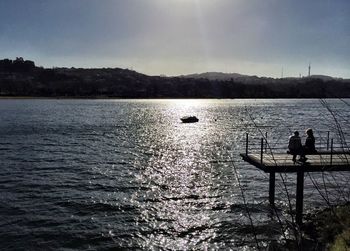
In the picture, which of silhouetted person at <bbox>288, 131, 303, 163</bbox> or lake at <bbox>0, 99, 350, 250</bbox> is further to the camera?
silhouetted person at <bbox>288, 131, 303, 163</bbox>

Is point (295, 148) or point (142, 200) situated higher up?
point (295, 148)

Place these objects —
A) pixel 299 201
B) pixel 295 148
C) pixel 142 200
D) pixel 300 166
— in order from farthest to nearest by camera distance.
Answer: pixel 142 200 → pixel 295 148 → pixel 299 201 → pixel 300 166

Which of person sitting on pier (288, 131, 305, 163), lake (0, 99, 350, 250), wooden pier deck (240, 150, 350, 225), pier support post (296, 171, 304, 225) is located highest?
person sitting on pier (288, 131, 305, 163)

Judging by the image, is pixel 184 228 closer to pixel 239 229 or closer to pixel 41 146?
pixel 239 229

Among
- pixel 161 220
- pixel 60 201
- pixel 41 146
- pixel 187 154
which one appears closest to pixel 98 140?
pixel 41 146

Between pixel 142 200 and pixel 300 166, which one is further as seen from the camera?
pixel 142 200

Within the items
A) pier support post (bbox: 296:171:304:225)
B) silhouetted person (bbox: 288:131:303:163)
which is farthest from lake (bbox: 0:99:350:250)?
silhouetted person (bbox: 288:131:303:163)

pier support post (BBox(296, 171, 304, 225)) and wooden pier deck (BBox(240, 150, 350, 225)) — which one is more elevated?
wooden pier deck (BBox(240, 150, 350, 225))

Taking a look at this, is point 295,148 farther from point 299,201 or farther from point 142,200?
point 142,200

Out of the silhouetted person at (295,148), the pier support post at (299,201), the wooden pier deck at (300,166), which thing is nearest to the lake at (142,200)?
the pier support post at (299,201)

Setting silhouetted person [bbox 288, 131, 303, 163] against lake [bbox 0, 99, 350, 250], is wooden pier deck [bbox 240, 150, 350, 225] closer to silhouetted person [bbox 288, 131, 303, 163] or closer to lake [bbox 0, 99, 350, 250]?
silhouetted person [bbox 288, 131, 303, 163]

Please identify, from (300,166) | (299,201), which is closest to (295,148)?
(300,166)

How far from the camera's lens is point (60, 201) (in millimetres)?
22141

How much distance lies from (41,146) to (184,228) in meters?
33.5
